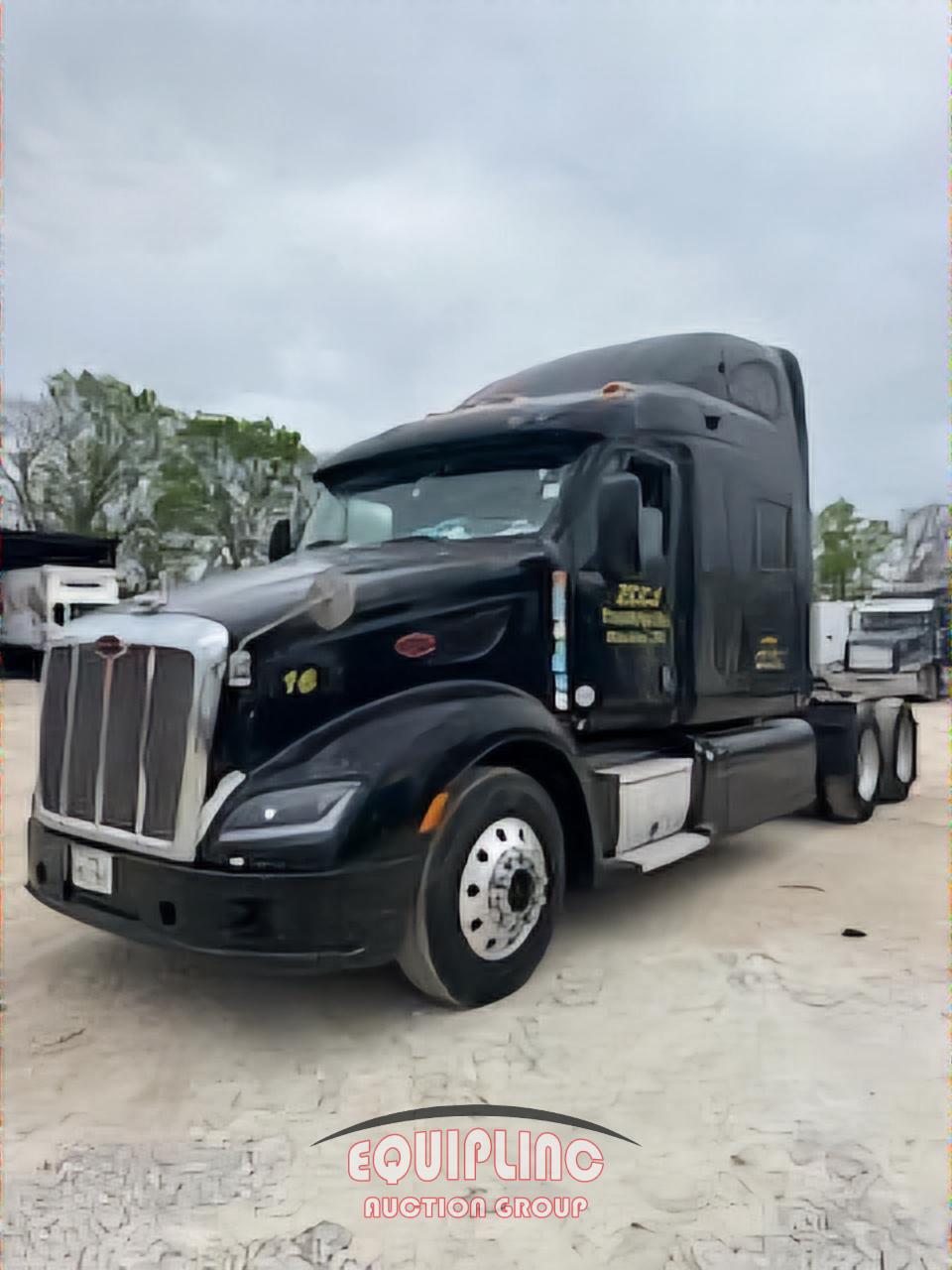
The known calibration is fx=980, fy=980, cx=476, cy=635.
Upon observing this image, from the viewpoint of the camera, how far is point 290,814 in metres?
3.58

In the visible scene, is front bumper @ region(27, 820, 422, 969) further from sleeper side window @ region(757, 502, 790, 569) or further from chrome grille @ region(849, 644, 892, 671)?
chrome grille @ region(849, 644, 892, 671)

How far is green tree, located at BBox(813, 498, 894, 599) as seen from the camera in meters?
42.4

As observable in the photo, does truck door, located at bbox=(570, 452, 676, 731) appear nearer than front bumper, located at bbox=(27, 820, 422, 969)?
No

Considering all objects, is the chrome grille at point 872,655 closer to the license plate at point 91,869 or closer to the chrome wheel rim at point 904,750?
the chrome wheel rim at point 904,750

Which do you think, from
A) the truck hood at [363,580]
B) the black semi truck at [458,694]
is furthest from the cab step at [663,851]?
the truck hood at [363,580]

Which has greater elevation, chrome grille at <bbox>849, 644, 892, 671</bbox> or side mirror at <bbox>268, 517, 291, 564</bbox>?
chrome grille at <bbox>849, 644, 892, 671</bbox>

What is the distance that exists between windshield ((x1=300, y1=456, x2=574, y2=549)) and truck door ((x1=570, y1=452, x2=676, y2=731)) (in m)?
0.37

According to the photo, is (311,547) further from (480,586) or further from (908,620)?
(908,620)

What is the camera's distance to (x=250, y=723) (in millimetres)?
3697

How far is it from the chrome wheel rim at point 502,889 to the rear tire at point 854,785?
431 centimetres

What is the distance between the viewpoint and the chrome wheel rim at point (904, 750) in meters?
8.86

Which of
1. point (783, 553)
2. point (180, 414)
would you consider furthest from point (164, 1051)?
point (180, 414)

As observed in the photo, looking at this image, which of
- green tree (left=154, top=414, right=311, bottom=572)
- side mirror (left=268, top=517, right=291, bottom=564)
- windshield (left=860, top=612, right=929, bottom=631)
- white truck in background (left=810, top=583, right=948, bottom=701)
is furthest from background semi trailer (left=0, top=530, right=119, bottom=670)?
side mirror (left=268, top=517, right=291, bottom=564)

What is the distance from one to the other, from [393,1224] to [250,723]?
1.74 meters
